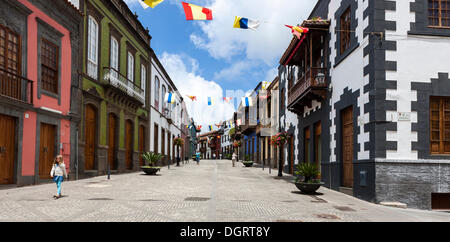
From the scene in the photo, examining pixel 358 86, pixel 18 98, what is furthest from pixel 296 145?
pixel 18 98

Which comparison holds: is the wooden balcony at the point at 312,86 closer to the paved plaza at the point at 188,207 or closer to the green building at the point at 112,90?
the paved plaza at the point at 188,207

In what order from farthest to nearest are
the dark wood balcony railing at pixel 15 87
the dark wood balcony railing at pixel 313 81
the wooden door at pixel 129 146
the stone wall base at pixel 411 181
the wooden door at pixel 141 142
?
the wooden door at pixel 141 142
the wooden door at pixel 129 146
the dark wood balcony railing at pixel 313 81
the dark wood balcony railing at pixel 15 87
the stone wall base at pixel 411 181

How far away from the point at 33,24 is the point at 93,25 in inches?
208

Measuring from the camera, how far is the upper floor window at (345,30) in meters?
14.2

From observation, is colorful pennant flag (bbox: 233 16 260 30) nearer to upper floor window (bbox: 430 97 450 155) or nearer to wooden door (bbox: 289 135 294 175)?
upper floor window (bbox: 430 97 450 155)

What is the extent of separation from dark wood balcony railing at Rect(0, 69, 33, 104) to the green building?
3.75 meters

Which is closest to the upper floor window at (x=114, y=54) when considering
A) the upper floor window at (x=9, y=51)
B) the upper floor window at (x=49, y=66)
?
the upper floor window at (x=49, y=66)

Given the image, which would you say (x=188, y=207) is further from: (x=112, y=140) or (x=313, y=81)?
(x=112, y=140)

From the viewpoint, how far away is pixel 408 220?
8547 mm

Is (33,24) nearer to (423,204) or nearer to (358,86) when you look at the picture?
(358,86)

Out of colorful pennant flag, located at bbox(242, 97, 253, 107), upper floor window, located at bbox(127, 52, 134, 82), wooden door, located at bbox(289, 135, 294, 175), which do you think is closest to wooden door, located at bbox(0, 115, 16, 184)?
upper floor window, located at bbox(127, 52, 134, 82)

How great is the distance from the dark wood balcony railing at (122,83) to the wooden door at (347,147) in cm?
1245

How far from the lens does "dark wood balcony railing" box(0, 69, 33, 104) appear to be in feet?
41.9

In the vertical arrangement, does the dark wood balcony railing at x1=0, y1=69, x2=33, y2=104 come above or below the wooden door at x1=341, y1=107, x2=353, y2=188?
above
